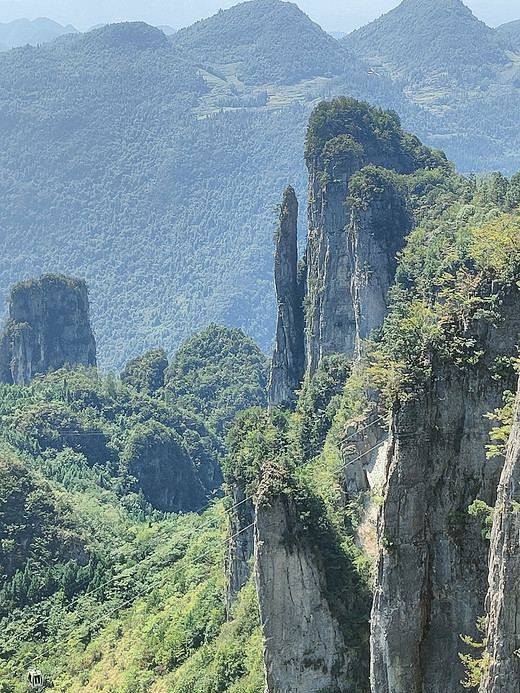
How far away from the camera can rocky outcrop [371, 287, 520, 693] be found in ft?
72.2

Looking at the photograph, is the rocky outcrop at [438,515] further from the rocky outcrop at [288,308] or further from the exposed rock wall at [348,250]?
the rocky outcrop at [288,308]

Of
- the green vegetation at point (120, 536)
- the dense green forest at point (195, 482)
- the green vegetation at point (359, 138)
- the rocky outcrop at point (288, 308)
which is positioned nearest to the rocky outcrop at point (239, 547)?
Result: the dense green forest at point (195, 482)

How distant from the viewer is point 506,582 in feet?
61.2

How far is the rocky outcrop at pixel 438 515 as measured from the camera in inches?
867

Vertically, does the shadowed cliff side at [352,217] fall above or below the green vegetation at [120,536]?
above

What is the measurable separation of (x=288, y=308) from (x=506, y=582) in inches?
1783

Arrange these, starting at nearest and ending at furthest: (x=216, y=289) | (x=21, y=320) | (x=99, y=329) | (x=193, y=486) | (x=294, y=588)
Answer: (x=294, y=588)
(x=193, y=486)
(x=21, y=320)
(x=99, y=329)
(x=216, y=289)

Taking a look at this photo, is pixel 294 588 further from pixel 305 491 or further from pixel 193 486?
pixel 193 486

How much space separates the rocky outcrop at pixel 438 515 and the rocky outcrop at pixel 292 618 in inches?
163

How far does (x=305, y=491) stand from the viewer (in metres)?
27.3

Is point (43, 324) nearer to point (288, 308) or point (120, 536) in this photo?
point (288, 308)

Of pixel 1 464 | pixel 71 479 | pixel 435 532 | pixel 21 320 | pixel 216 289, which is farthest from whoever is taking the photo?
pixel 216 289

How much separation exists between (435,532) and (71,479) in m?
50.7

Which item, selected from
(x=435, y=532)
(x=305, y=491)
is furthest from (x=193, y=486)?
(x=435, y=532)
